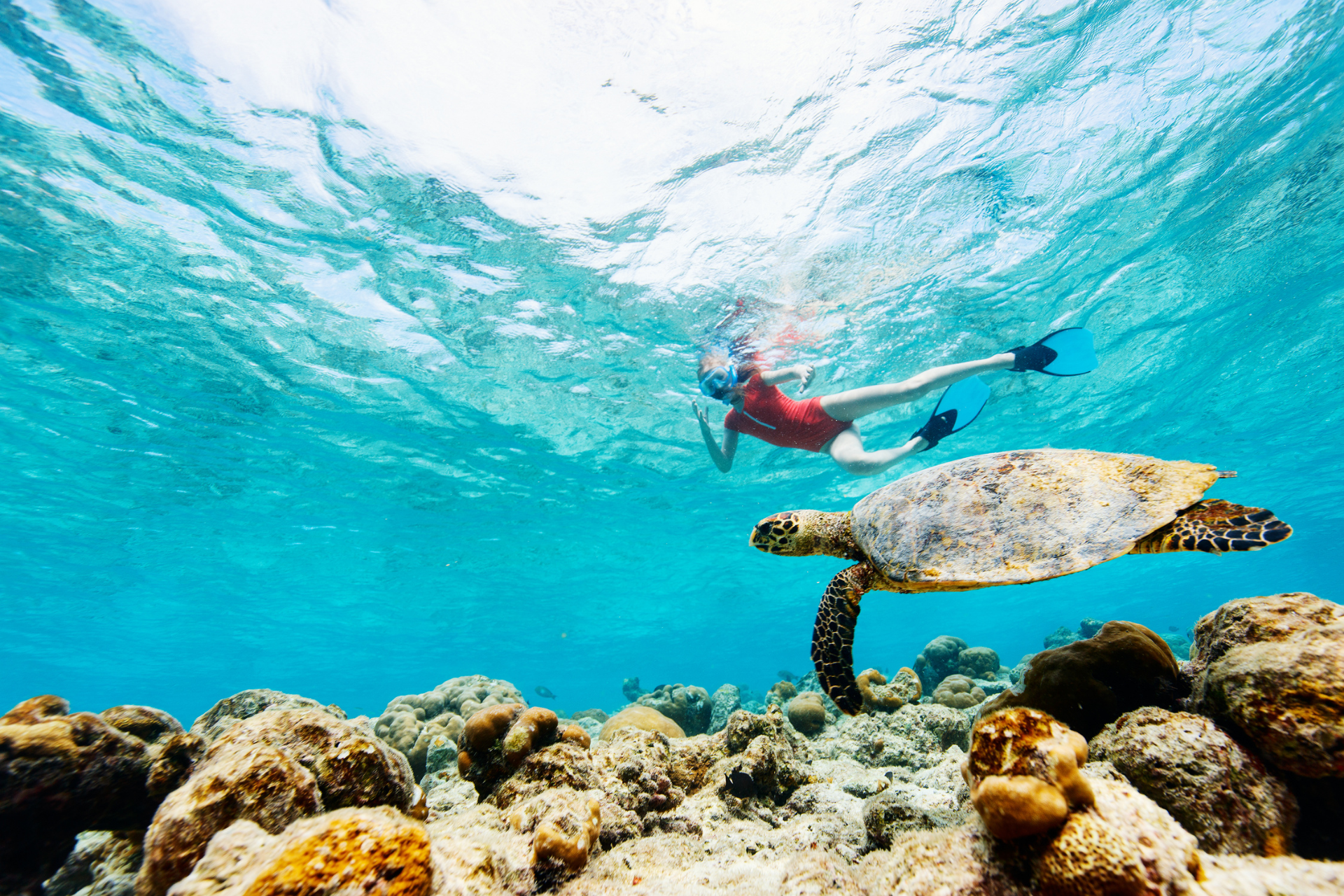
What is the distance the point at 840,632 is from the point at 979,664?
7.53 metres

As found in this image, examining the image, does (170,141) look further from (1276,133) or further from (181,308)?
(1276,133)

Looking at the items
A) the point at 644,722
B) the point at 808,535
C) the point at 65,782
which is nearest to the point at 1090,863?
the point at 808,535

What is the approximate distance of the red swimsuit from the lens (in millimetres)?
8250

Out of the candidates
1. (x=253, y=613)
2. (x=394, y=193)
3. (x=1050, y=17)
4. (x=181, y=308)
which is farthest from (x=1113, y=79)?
(x=253, y=613)

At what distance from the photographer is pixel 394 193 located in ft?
26.1

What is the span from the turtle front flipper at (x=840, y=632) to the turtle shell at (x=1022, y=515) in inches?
12.6

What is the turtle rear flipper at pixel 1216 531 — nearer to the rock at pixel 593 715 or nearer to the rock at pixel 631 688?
the rock at pixel 593 715

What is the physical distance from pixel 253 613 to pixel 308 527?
789 inches

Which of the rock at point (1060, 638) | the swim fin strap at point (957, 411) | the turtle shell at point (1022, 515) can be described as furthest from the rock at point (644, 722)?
the rock at point (1060, 638)

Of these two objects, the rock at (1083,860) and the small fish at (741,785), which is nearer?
the rock at (1083,860)

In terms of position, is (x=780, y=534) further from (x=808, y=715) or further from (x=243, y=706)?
(x=243, y=706)

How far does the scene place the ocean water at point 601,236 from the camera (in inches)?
271

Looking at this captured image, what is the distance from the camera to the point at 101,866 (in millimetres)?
2215

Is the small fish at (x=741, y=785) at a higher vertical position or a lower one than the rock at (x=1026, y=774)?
lower
